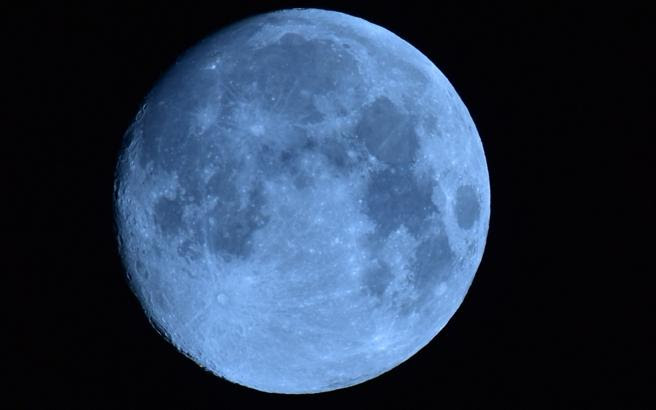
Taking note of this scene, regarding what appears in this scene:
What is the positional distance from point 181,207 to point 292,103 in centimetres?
85

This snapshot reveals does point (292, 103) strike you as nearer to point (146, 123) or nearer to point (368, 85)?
point (368, 85)

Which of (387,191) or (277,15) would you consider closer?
(387,191)

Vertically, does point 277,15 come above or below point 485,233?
above

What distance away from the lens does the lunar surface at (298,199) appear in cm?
312

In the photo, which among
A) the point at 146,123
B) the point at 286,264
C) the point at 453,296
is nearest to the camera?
the point at 286,264

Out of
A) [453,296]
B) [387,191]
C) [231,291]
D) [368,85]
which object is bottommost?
[231,291]

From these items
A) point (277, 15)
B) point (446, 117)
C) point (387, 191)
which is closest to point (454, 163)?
point (446, 117)

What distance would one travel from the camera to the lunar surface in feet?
10.3

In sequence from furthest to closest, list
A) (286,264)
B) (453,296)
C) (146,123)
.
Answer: (453,296)
(146,123)
(286,264)

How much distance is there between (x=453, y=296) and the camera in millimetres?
3732

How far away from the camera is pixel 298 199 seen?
3092 millimetres

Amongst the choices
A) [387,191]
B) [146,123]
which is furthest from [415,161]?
[146,123]

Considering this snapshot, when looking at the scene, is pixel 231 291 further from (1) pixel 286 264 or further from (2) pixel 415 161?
(2) pixel 415 161

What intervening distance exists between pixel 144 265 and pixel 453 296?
1.95m
